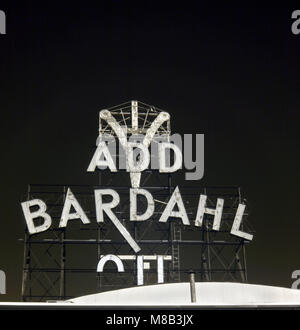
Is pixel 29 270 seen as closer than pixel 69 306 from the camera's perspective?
No

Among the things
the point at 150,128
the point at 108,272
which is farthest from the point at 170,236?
the point at 150,128

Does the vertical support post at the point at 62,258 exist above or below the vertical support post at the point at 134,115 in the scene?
below

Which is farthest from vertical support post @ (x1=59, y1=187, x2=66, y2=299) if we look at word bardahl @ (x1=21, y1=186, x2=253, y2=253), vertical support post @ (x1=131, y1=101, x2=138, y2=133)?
vertical support post @ (x1=131, y1=101, x2=138, y2=133)

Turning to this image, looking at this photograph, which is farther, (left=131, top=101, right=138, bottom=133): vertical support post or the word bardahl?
(left=131, top=101, right=138, bottom=133): vertical support post

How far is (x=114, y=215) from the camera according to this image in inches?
1178

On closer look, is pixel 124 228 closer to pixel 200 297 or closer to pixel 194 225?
pixel 194 225

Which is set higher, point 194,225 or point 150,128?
point 150,128

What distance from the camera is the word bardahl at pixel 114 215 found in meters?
29.6

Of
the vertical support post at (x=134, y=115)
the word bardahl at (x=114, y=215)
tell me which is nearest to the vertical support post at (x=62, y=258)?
the word bardahl at (x=114, y=215)

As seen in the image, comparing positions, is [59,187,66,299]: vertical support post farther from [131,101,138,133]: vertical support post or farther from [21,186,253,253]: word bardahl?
[131,101,138,133]: vertical support post

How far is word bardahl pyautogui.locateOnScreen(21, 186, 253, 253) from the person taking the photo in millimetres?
29609

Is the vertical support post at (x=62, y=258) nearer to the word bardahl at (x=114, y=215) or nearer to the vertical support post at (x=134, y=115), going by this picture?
the word bardahl at (x=114, y=215)

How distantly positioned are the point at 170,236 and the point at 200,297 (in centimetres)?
1810

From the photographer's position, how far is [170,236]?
30.3 meters
